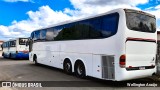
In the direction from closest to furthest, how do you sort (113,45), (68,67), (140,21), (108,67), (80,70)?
(113,45) → (108,67) → (140,21) → (80,70) → (68,67)

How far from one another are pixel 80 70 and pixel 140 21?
4.02 metres

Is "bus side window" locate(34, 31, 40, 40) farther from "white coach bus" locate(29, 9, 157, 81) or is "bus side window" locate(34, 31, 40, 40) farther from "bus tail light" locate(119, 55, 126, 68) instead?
"bus tail light" locate(119, 55, 126, 68)

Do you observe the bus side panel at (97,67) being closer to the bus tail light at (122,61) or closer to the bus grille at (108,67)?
the bus grille at (108,67)

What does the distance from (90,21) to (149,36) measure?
9.47ft

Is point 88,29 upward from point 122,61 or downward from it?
upward

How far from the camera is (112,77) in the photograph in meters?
9.49

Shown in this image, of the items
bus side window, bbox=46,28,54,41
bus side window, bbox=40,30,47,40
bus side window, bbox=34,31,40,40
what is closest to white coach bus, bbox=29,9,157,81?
bus side window, bbox=46,28,54,41

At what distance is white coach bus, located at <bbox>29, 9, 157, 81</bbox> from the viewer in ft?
30.3

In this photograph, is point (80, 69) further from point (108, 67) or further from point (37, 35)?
point (37, 35)

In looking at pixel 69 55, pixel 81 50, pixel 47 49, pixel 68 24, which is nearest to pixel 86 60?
pixel 81 50

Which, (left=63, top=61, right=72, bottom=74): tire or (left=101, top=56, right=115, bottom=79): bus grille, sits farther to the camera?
(left=63, top=61, right=72, bottom=74): tire

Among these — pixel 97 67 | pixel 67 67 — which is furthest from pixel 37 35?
pixel 97 67

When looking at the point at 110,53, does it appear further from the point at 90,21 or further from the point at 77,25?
the point at 77,25

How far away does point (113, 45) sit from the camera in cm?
943
